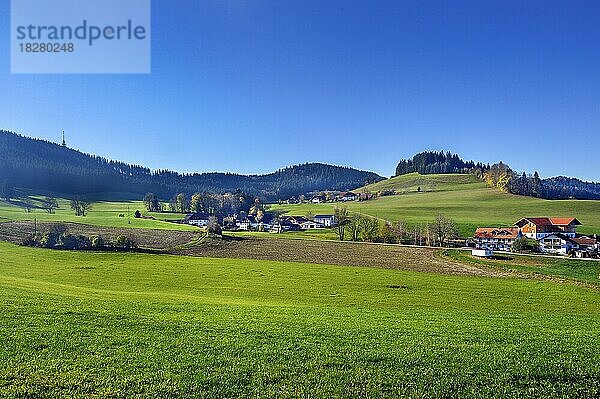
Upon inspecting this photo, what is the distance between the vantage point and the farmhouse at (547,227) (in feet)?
362

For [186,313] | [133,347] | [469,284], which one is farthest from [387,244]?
[133,347]

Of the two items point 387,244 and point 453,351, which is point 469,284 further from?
point 387,244

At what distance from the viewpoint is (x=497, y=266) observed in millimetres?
69312

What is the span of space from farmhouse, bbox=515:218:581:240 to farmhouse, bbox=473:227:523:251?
13.4 feet

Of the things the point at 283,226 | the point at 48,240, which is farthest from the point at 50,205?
the point at 48,240

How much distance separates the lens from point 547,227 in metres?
113

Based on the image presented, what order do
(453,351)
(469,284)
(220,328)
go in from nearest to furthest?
(453,351)
(220,328)
(469,284)

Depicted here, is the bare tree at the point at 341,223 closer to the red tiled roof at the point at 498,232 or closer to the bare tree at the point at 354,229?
the bare tree at the point at 354,229

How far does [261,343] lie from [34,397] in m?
7.29

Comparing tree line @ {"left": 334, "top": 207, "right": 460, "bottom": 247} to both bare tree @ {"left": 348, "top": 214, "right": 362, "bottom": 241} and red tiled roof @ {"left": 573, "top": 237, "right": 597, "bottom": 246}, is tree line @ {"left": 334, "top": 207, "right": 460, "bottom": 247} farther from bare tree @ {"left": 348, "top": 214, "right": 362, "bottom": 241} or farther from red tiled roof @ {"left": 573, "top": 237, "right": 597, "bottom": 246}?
red tiled roof @ {"left": 573, "top": 237, "right": 597, "bottom": 246}

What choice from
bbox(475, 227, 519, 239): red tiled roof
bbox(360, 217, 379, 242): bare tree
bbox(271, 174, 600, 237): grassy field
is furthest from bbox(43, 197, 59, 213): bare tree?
bbox(475, 227, 519, 239): red tiled roof

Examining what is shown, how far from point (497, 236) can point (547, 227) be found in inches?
619

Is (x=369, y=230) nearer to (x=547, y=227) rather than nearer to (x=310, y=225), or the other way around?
(x=310, y=225)

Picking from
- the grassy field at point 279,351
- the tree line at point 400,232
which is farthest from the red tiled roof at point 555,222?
the grassy field at point 279,351
